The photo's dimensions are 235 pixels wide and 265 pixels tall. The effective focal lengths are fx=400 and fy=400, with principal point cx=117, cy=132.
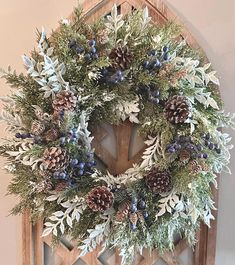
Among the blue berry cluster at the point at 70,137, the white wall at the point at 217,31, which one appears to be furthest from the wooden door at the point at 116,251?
the blue berry cluster at the point at 70,137

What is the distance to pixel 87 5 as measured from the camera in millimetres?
1207

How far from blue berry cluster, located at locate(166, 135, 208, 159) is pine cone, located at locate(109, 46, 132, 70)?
0.78 ft

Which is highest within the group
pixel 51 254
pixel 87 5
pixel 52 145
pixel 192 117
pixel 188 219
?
pixel 87 5

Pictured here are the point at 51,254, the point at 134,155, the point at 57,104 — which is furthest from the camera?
the point at 51,254

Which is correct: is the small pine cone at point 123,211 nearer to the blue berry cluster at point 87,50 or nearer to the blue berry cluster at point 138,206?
the blue berry cluster at point 138,206

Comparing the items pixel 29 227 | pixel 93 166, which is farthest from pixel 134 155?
pixel 29 227

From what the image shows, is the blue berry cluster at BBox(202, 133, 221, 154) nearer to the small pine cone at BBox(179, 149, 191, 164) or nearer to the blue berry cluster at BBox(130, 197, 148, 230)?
the small pine cone at BBox(179, 149, 191, 164)

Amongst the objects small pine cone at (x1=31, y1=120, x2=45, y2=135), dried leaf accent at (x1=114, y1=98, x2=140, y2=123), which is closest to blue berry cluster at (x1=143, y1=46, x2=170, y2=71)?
dried leaf accent at (x1=114, y1=98, x2=140, y2=123)

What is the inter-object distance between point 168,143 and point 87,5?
498 millimetres

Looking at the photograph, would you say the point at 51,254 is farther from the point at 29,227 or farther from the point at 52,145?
the point at 52,145

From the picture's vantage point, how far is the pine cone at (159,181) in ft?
3.38

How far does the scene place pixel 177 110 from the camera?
40.4 inches

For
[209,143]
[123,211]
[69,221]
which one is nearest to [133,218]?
[123,211]

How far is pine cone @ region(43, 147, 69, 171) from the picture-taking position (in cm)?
102
